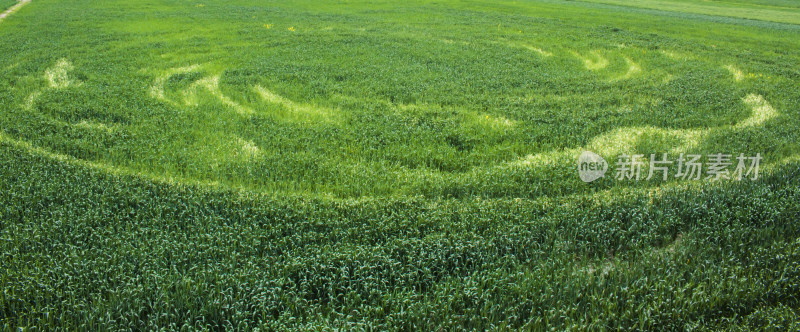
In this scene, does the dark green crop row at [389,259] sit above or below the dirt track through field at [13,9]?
below

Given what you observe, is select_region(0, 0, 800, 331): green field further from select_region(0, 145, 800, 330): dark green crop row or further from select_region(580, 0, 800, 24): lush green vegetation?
select_region(580, 0, 800, 24): lush green vegetation

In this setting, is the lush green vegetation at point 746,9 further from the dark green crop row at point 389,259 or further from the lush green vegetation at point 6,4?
the lush green vegetation at point 6,4

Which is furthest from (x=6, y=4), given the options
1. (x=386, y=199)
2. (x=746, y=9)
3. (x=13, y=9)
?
(x=746, y=9)

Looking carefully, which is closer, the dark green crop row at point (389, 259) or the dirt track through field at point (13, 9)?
the dark green crop row at point (389, 259)

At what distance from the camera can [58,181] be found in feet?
19.5

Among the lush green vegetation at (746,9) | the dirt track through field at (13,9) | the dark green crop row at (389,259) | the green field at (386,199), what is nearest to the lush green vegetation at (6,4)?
the dirt track through field at (13,9)

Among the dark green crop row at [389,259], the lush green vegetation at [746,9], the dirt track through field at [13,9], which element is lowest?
the dark green crop row at [389,259]

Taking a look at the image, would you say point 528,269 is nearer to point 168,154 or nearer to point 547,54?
point 168,154

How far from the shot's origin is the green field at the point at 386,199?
407cm

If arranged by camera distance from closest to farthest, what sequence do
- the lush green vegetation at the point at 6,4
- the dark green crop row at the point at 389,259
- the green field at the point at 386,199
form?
the dark green crop row at the point at 389,259 → the green field at the point at 386,199 → the lush green vegetation at the point at 6,4

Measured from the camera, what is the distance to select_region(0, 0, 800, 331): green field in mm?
4074

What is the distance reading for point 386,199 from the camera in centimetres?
573

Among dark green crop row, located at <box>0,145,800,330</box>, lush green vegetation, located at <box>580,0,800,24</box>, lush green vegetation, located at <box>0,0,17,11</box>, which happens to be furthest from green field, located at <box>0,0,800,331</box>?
lush green vegetation, located at <box>580,0,800,24</box>

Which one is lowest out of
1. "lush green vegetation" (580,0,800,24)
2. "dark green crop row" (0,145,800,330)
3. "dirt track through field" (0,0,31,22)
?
"dark green crop row" (0,145,800,330)
